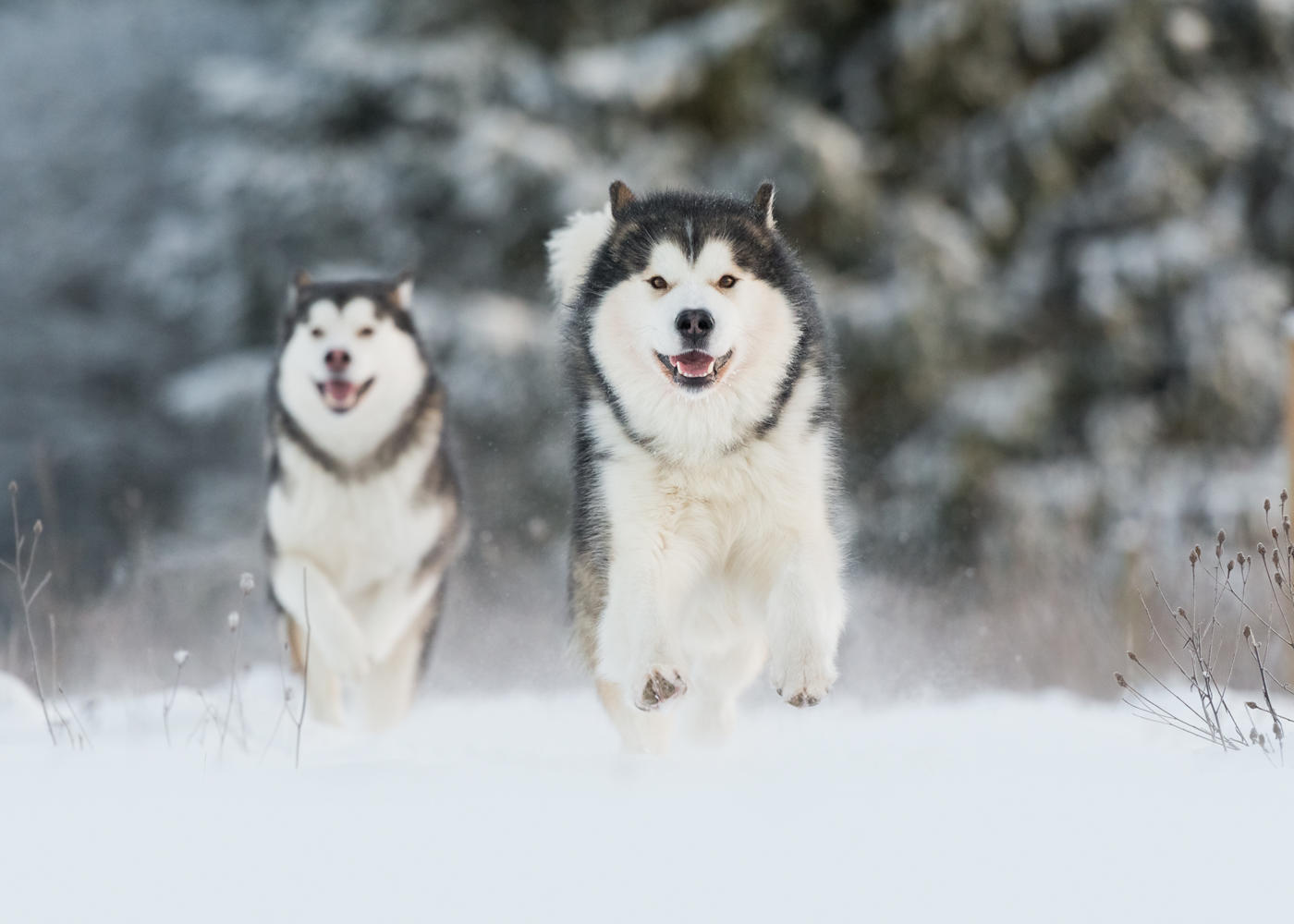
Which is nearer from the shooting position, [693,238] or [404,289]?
[693,238]

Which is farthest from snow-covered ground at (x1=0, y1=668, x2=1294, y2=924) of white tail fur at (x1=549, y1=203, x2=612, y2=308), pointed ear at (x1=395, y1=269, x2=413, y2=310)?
pointed ear at (x1=395, y1=269, x2=413, y2=310)

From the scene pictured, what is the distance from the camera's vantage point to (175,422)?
1478 cm

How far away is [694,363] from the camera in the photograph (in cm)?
358

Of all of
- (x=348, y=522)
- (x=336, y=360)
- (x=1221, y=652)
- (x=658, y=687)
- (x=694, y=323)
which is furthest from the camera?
(x=1221, y=652)

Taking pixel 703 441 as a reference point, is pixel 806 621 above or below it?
below

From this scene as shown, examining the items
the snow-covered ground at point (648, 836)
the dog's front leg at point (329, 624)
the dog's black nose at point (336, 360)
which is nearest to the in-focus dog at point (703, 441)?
the snow-covered ground at point (648, 836)

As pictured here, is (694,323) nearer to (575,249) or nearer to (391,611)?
(575,249)

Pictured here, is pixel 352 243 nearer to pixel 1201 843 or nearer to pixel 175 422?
pixel 175 422

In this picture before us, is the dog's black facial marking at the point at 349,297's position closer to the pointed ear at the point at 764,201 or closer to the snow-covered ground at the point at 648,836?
the pointed ear at the point at 764,201

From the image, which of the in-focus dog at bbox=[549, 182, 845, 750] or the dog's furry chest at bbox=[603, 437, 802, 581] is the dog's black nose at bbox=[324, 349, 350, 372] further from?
the dog's furry chest at bbox=[603, 437, 802, 581]

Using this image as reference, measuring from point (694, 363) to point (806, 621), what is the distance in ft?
2.30

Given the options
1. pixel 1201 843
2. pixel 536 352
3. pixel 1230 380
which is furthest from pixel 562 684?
pixel 1230 380

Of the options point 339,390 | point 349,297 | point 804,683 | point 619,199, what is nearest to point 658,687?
point 804,683

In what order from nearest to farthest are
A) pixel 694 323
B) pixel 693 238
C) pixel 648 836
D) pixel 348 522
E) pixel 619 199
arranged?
pixel 648 836, pixel 694 323, pixel 693 238, pixel 619 199, pixel 348 522
